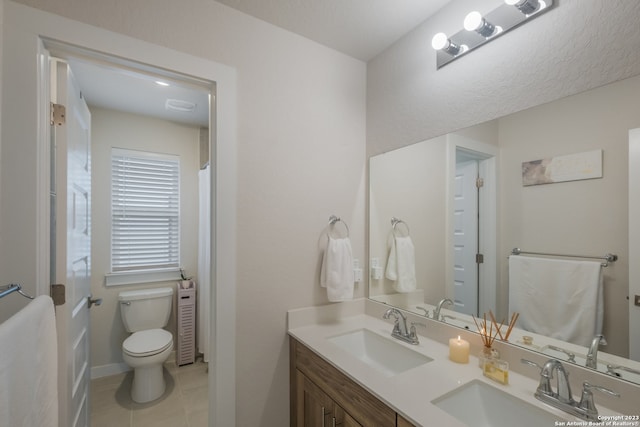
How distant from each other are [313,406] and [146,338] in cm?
173

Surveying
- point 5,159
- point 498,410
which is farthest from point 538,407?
point 5,159

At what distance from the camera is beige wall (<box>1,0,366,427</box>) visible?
1.34 meters

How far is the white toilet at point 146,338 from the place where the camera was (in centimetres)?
212

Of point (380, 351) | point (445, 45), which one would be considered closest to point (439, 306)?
point (380, 351)

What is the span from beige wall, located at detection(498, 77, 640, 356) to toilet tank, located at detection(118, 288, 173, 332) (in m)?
2.67

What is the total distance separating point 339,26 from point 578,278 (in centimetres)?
155

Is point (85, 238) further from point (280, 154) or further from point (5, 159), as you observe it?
point (280, 154)

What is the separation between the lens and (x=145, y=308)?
2.51m

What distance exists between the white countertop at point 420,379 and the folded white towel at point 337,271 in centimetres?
20

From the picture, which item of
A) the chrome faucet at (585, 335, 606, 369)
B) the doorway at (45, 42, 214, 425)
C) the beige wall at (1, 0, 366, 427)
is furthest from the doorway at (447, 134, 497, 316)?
the doorway at (45, 42, 214, 425)

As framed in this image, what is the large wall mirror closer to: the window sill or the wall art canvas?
the wall art canvas

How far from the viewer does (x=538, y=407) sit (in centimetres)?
86

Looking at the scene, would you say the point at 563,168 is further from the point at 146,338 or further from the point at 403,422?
the point at 146,338

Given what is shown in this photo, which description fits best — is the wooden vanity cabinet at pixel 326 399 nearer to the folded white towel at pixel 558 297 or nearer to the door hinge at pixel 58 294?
the folded white towel at pixel 558 297
